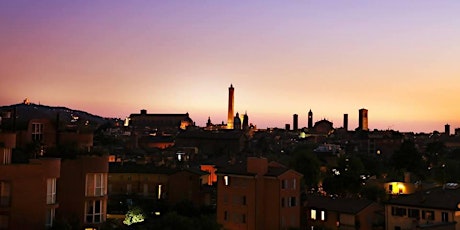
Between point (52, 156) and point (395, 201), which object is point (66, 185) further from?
point (395, 201)

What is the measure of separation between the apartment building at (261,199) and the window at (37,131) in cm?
1647

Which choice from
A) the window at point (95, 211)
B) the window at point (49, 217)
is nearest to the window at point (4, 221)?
the window at point (49, 217)

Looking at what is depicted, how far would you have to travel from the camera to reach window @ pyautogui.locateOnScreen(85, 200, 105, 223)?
25047 mm

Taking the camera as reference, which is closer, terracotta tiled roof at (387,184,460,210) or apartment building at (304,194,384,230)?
terracotta tiled roof at (387,184,460,210)

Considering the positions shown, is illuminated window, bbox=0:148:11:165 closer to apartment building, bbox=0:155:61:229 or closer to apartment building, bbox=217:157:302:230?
apartment building, bbox=0:155:61:229

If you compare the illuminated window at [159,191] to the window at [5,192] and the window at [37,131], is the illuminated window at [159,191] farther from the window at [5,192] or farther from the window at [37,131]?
the window at [5,192]

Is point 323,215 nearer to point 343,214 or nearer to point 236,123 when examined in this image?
point 343,214

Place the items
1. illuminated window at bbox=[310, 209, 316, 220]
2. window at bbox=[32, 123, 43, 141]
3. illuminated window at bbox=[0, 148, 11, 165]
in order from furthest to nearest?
illuminated window at bbox=[310, 209, 316, 220]
window at bbox=[32, 123, 43, 141]
illuminated window at bbox=[0, 148, 11, 165]

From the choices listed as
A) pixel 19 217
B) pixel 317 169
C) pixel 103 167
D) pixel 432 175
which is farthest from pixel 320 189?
pixel 19 217

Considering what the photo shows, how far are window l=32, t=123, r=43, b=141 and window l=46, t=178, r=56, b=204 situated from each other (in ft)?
13.6

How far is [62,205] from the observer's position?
2469 cm

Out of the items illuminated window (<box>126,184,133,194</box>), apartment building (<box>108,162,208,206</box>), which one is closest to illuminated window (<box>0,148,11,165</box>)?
apartment building (<box>108,162,208,206</box>)

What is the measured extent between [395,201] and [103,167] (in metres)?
22.0

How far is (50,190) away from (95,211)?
311 centimetres
